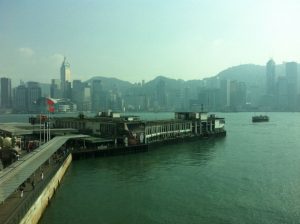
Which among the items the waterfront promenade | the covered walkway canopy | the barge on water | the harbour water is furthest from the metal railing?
the barge on water

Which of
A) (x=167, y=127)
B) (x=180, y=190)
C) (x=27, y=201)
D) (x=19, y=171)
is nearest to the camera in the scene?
(x=27, y=201)

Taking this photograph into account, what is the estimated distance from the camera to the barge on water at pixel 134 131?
5247 centimetres

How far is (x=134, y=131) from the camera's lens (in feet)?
190

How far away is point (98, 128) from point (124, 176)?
82.7 feet

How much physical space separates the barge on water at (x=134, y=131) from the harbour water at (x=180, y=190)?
3.40m

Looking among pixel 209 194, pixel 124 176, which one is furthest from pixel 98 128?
pixel 209 194

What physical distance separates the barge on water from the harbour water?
3.40 metres

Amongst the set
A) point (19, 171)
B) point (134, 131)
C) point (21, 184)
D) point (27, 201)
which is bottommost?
point (27, 201)

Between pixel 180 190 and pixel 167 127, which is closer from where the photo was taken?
pixel 180 190

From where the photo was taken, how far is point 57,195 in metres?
30.3

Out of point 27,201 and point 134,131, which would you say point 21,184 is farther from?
point 134,131

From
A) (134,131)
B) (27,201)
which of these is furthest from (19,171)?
(134,131)

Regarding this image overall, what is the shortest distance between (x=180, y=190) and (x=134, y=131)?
26648mm

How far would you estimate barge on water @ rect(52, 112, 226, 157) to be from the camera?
5247cm
